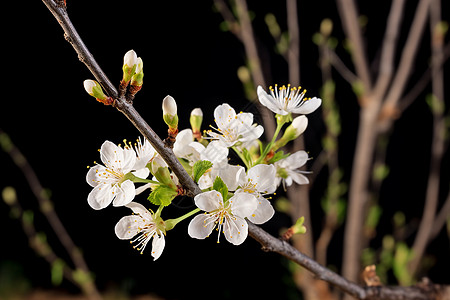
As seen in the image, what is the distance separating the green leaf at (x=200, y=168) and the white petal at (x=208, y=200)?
0.04 meters

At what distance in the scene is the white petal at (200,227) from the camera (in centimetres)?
51

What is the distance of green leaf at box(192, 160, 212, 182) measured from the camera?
49 cm

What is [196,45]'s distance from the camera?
6.12ft

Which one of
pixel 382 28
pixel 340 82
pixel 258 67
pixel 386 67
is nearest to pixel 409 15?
pixel 382 28

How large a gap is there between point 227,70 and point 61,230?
3.34 feet

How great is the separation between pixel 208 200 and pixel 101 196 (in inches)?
6.2

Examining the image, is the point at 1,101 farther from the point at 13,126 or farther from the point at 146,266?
the point at 146,266

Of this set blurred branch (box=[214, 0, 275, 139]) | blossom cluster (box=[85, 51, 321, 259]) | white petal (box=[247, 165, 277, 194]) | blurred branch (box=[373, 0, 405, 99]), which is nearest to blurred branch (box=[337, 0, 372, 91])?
blurred branch (box=[373, 0, 405, 99])

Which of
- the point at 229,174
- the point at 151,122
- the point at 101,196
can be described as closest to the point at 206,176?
the point at 229,174

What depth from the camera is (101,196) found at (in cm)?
54

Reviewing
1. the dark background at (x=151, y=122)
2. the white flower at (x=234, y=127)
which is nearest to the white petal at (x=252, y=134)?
the white flower at (x=234, y=127)

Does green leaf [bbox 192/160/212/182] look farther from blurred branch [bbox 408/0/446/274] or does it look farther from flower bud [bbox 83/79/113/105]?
blurred branch [bbox 408/0/446/274]

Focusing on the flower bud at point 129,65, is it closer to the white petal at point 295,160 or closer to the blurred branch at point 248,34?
the white petal at point 295,160

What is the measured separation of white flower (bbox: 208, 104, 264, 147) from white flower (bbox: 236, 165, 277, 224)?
1.7 inches
